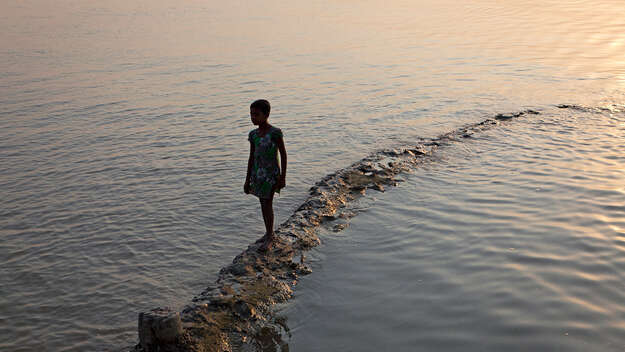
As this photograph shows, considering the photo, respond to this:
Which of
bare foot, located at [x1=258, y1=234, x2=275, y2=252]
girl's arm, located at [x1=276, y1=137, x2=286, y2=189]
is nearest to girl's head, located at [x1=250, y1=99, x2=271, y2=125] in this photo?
girl's arm, located at [x1=276, y1=137, x2=286, y2=189]

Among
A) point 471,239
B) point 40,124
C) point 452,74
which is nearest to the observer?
point 471,239

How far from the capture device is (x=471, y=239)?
229 inches

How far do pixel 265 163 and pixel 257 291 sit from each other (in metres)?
1.42

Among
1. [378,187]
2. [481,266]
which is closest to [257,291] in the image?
[481,266]

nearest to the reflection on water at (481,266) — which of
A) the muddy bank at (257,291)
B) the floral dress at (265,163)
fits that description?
the muddy bank at (257,291)

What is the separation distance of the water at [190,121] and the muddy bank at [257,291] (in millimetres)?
295

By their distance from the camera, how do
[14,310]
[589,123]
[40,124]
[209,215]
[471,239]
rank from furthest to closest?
[40,124] → [589,123] → [209,215] → [471,239] → [14,310]

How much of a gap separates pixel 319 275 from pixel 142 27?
25604 mm

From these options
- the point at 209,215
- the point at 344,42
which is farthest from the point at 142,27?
the point at 209,215

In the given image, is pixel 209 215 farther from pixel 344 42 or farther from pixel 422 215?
pixel 344 42

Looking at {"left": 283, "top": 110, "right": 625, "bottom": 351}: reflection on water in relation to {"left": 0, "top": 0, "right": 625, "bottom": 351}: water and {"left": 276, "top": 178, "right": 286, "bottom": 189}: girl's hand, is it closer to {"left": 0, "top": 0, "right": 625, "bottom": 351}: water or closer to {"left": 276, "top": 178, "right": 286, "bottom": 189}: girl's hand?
{"left": 0, "top": 0, "right": 625, "bottom": 351}: water

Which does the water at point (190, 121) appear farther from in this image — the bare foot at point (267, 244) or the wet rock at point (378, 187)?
the bare foot at point (267, 244)

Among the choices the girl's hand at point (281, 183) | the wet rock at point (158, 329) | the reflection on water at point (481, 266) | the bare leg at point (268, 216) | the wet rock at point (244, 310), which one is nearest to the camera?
the wet rock at point (158, 329)

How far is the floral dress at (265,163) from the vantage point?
561 cm
